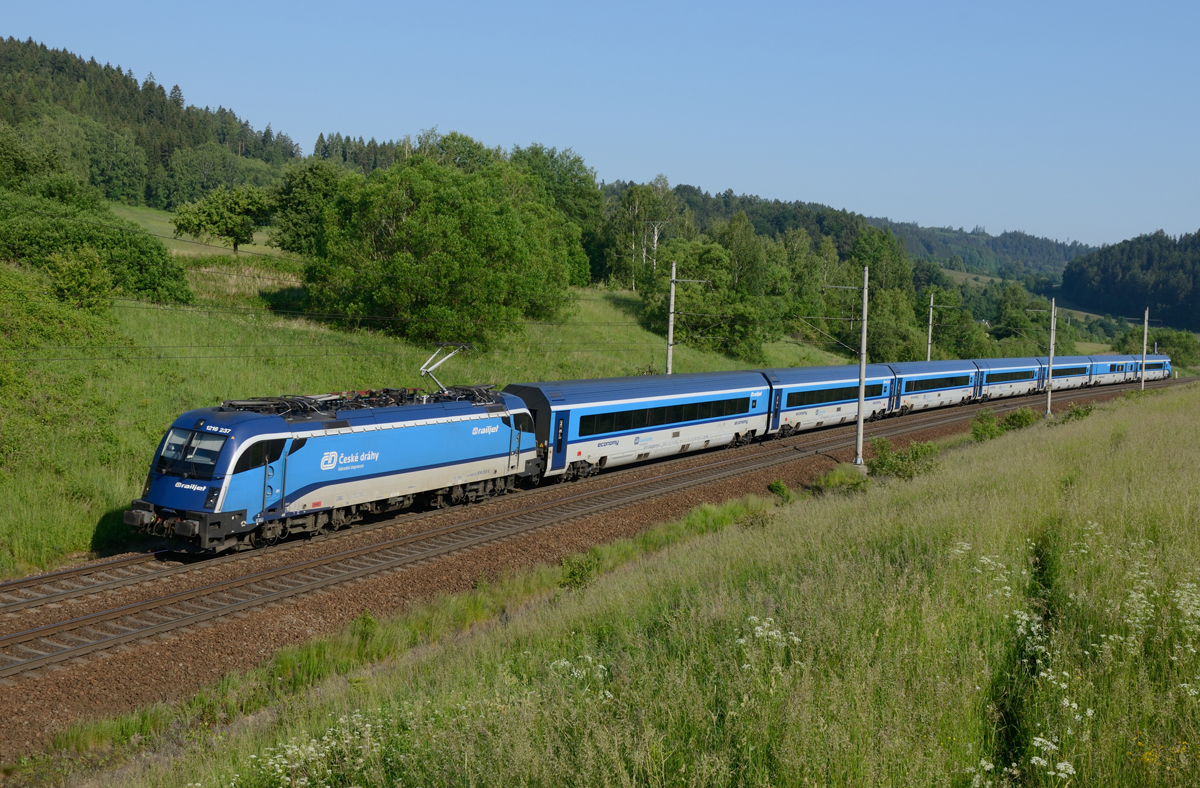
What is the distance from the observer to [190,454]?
17.1 meters

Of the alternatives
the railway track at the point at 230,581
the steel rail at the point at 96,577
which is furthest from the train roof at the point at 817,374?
the steel rail at the point at 96,577

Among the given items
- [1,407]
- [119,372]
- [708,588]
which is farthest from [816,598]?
[119,372]

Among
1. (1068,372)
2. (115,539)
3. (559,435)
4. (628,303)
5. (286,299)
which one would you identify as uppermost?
(628,303)

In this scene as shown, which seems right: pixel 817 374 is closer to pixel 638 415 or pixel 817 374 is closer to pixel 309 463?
pixel 638 415

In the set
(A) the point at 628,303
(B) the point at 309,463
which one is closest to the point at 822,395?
(B) the point at 309,463

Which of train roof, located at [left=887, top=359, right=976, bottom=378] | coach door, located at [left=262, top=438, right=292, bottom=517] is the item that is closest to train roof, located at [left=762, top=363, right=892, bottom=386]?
train roof, located at [left=887, top=359, right=976, bottom=378]

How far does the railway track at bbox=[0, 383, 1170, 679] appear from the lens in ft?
42.1

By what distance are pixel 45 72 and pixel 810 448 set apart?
198 meters

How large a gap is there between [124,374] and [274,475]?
571 inches

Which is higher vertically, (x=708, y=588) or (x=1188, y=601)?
(x=1188, y=601)

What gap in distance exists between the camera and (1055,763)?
5.71 m

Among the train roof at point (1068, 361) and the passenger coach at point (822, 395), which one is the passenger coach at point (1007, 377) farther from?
the passenger coach at point (822, 395)

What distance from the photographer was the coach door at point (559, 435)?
84.6 ft

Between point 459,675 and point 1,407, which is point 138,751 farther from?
point 1,407
